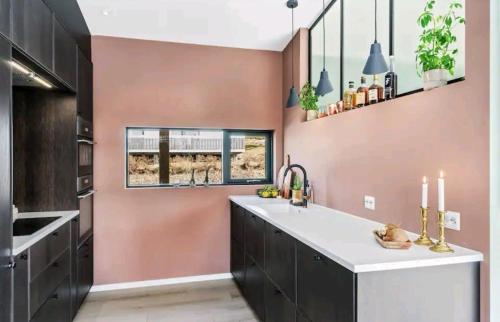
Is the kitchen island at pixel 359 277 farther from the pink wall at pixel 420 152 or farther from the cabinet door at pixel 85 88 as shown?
the cabinet door at pixel 85 88

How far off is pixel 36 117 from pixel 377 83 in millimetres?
2880

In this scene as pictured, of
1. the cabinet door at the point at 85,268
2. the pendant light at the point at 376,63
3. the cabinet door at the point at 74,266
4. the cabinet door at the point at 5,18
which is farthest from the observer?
the cabinet door at the point at 85,268

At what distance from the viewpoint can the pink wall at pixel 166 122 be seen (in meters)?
3.48

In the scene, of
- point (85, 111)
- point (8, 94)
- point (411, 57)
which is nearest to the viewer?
point (8, 94)

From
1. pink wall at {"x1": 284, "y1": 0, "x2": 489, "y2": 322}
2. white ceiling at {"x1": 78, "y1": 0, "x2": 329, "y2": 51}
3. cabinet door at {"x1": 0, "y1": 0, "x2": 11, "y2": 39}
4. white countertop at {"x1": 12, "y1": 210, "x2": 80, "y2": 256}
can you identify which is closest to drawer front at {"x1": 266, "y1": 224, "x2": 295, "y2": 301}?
pink wall at {"x1": 284, "y1": 0, "x2": 489, "y2": 322}

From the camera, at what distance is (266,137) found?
411 cm

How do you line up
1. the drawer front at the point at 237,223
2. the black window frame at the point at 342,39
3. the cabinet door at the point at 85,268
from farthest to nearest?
the drawer front at the point at 237,223, the cabinet door at the point at 85,268, the black window frame at the point at 342,39

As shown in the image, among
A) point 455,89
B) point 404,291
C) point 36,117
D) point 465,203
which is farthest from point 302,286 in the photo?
point 36,117

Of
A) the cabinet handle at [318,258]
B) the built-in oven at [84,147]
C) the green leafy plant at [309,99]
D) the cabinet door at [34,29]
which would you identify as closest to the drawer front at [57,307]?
the built-in oven at [84,147]

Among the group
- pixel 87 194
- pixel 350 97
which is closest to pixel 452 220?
pixel 350 97

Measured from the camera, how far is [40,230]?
6.82 feet

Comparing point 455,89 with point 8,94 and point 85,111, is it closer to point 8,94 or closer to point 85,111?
point 8,94

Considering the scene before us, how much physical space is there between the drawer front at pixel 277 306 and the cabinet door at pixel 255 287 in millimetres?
117

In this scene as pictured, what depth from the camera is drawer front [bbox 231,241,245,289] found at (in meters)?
3.27
